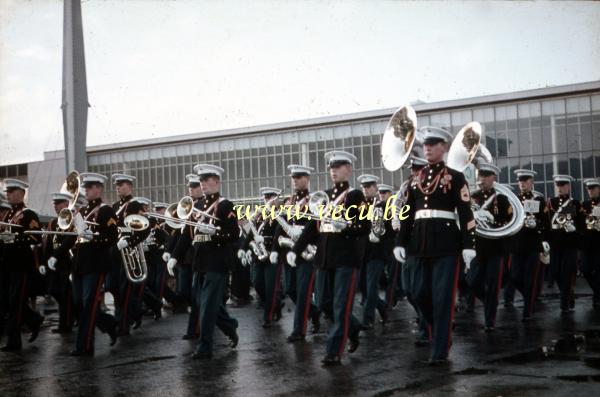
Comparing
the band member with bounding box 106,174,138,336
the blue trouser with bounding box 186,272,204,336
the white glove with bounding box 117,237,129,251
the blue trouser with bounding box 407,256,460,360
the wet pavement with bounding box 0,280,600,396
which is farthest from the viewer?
the band member with bounding box 106,174,138,336

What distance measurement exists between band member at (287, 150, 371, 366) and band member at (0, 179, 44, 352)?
373 cm

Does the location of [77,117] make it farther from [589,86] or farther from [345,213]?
[589,86]

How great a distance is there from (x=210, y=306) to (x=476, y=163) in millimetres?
4102

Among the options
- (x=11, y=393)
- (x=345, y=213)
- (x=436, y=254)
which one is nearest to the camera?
(x=11, y=393)

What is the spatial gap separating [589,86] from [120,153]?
35.4 metres

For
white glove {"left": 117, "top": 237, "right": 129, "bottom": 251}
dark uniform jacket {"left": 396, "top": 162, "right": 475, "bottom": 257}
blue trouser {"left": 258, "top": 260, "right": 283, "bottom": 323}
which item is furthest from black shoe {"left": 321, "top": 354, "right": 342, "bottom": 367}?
blue trouser {"left": 258, "top": 260, "right": 283, "bottom": 323}

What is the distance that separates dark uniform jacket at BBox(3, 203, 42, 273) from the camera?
1019cm

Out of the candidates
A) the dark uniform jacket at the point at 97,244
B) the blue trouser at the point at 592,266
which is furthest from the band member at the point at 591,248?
the dark uniform jacket at the point at 97,244

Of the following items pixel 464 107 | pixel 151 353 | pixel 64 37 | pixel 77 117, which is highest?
pixel 464 107

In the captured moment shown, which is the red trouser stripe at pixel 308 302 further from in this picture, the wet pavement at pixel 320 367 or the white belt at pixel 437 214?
the white belt at pixel 437 214

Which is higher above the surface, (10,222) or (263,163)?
(263,163)

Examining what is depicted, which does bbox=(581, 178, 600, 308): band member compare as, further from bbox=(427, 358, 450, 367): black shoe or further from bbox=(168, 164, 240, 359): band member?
bbox=(168, 164, 240, 359): band member

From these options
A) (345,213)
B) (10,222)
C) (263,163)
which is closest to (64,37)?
(10,222)

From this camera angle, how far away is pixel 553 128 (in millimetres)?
44719
